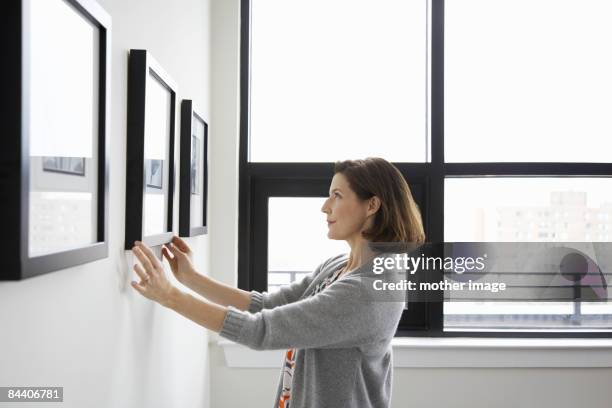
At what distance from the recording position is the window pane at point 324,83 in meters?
2.45

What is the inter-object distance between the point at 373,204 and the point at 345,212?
0.07 m

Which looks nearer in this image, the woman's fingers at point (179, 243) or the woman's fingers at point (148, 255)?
the woman's fingers at point (148, 255)

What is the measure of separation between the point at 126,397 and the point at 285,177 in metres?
1.41

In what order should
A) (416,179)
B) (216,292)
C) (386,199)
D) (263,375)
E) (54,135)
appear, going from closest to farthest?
(54,135) < (386,199) < (216,292) < (263,375) < (416,179)

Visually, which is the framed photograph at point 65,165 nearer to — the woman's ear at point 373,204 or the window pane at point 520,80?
the woman's ear at point 373,204

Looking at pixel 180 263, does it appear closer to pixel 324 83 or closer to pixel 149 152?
pixel 149 152

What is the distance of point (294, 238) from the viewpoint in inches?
96.3

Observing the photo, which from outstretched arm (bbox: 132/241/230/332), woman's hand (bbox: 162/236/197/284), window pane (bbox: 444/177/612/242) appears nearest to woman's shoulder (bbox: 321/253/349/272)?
woman's hand (bbox: 162/236/197/284)

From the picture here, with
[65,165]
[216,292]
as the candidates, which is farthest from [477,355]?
[65,165]

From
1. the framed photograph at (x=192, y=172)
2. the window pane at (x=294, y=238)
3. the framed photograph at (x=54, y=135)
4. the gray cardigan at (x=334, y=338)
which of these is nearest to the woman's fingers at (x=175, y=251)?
the framed photograph at (x=192, y=172)

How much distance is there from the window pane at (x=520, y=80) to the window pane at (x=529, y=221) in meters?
0.12

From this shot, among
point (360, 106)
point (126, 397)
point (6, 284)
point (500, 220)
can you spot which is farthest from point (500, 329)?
point (6, 284)

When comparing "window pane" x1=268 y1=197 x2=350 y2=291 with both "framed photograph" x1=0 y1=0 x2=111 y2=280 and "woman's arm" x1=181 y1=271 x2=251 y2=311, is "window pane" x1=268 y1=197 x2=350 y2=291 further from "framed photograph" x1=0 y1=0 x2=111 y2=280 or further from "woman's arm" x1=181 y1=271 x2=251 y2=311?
"framed photograph" x1=0 y1=0 x2=111 y2=280

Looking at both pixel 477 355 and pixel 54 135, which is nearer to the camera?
pixel 54 135
